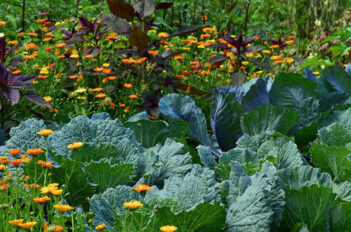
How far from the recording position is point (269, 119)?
2.10m

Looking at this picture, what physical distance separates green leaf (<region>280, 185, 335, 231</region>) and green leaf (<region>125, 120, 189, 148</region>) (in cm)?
65

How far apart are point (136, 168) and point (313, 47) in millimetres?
4737

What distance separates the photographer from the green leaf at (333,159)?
5.83ft

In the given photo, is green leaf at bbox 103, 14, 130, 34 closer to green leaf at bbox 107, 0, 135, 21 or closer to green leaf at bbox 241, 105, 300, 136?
green leaf at bbox 107, 0, 135, 21

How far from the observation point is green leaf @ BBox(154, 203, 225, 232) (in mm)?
1418

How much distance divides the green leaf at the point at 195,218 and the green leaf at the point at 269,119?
686mm

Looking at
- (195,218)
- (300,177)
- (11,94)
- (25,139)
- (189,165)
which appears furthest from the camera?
(11,94)

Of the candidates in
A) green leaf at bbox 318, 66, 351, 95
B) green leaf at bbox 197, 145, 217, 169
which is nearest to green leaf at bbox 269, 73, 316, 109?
green leaf at bbox 318, 66, 351, 95

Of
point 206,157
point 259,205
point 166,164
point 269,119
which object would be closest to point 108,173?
point 166,164

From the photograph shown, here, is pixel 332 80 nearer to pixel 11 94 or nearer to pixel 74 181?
pixel 74 181

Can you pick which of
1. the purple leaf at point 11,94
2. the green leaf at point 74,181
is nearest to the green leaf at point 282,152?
the green leaf at point 74,181

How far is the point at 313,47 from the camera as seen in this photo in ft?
20.1

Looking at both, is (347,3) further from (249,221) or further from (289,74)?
(249,221)

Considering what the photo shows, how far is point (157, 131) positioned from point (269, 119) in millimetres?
460
